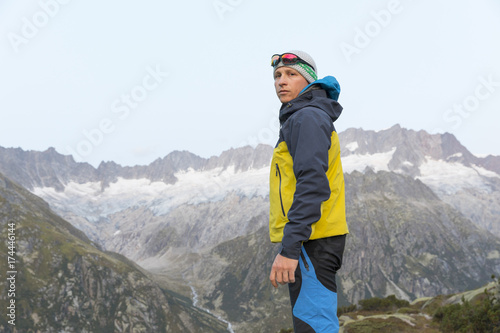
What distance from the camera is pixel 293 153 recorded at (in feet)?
16.5

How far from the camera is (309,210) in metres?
4.60

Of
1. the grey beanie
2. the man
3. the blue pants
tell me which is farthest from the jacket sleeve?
the grey beanie

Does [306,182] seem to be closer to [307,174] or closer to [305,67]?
[307,174]

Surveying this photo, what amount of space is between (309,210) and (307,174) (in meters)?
0.48

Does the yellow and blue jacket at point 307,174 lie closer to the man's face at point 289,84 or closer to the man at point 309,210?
the man at point 309,210

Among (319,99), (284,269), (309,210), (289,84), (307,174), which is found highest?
(289,84)

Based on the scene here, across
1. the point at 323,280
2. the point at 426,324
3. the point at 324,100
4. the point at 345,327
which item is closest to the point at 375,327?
the point at 345,327

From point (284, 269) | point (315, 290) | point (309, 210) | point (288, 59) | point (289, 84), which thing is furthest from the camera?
point (288, 59)

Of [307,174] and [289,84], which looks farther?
[289,84]

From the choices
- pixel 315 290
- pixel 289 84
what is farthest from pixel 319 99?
pixel 315 290

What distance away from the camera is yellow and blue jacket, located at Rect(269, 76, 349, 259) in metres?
4.62

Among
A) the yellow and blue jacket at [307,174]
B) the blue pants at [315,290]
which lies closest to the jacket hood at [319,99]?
the yellow and blue jacket at [307,174]

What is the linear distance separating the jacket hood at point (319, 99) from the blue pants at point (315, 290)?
1998 millimetres

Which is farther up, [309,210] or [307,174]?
[307,174]
